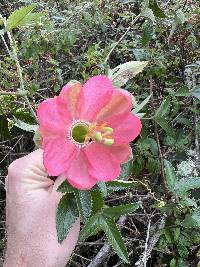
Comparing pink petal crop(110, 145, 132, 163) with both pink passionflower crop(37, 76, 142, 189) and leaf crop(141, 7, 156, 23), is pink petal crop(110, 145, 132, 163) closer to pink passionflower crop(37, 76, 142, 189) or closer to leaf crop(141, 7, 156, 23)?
pink passionflower crop(37, 76, 142, 189)

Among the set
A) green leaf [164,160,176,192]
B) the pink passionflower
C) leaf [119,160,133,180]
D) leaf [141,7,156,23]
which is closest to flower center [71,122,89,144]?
the pink passionflower

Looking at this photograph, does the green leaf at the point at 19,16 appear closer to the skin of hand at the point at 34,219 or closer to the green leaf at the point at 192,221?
the skin of hand at the point at 34,219

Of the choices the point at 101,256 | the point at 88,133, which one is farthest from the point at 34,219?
the point at 101,256

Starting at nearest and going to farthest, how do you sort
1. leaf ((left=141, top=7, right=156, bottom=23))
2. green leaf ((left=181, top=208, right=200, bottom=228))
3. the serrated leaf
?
the serrated leaf
green leaf ((left=181, top=208, right=200, bottom=228))
leaf ((left=141, top=7, right=156, bottom=23))

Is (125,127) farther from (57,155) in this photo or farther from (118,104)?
(57,155)

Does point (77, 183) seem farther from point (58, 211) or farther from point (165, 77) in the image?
point (165, 77)

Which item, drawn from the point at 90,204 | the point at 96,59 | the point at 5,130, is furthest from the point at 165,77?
the point at 90,204
